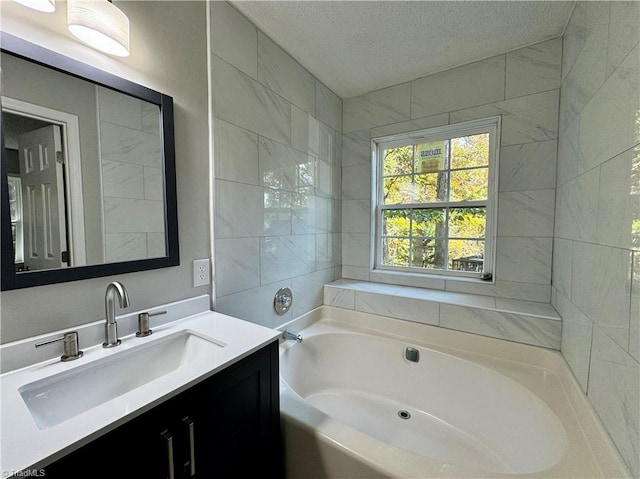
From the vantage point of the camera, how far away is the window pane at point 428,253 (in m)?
2.15

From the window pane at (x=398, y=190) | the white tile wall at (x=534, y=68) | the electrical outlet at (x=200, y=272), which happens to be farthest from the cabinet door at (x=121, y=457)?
the white tile wall at (x=534, y=68)

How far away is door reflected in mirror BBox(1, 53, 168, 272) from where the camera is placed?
0.82 metres

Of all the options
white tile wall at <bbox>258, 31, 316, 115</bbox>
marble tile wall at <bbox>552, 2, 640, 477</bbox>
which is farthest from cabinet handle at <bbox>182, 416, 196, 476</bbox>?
white tile wall at <bbox>258, 31, 316, 115</bbox>

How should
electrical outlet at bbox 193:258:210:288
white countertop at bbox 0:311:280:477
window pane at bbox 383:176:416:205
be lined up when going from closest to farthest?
1. white countertop at bbox 0:311:280:477
2. electrical outlet at bbox 193:258:210:288
3. window pane at bbox 383:176:416:205

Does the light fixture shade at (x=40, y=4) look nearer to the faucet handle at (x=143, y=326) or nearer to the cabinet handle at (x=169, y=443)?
the faucet handle at (x=143, y=326)

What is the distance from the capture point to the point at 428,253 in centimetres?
221

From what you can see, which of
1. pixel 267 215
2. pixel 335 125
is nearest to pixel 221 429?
pixel 267 215

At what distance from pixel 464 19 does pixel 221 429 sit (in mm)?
2240

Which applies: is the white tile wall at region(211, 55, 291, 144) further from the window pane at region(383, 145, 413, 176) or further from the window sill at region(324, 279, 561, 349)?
the window sill at region(324, 279, 561, 349)

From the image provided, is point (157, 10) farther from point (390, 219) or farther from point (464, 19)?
point (390, 219)

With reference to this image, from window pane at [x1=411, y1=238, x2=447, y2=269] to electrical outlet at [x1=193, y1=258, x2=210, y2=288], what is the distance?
1648mm

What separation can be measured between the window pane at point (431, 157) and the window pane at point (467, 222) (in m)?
0.37

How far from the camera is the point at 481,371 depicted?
1.53 m

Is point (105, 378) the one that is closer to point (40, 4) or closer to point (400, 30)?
point (40, 4)
